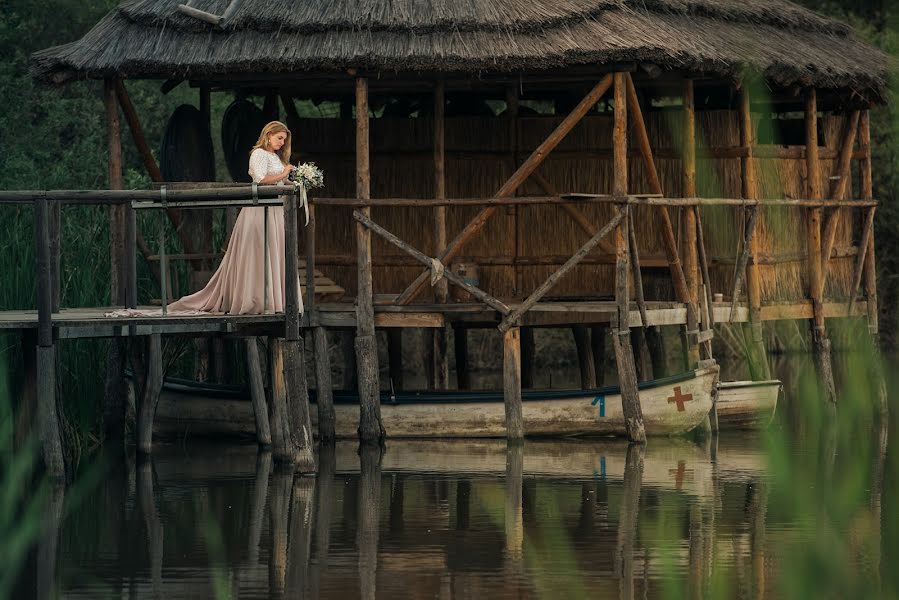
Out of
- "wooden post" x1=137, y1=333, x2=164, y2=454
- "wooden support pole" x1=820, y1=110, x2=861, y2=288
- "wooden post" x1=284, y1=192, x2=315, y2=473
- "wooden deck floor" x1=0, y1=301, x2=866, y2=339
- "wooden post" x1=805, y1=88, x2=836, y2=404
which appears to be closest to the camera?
"wooden deck floor" x1=0, y1=301, x2=866, y2=339

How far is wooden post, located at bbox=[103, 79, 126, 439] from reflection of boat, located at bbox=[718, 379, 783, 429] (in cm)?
580

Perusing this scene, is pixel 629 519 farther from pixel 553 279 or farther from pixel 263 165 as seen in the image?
pixel 263 165

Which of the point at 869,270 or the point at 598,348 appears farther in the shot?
the point at 598,348

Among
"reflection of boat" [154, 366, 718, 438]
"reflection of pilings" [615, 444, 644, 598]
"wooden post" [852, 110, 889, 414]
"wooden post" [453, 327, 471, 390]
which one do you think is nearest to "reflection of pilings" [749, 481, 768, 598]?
"reflection of pilings" [615, 444, 644, 598]

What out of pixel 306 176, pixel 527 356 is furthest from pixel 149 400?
pixel 527 356

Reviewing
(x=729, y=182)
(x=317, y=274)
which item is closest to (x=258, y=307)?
(x=317, y=274)

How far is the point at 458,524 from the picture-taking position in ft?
37.4

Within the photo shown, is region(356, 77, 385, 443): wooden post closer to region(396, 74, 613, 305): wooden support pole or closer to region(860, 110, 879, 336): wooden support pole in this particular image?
region(396, 74, 613, 305): wooden support pole

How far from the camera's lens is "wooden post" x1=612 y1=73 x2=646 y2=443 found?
1532cm

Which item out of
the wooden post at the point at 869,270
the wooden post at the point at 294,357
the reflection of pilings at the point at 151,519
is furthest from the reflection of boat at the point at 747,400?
the reflection of pilings at the point at 151,519

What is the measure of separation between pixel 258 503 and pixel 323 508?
1.82 feet

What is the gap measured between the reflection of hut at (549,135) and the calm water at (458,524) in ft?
4.29

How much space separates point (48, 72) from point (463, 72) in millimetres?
4016

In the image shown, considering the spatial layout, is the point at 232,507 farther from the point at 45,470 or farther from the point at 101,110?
the point at 101,110
